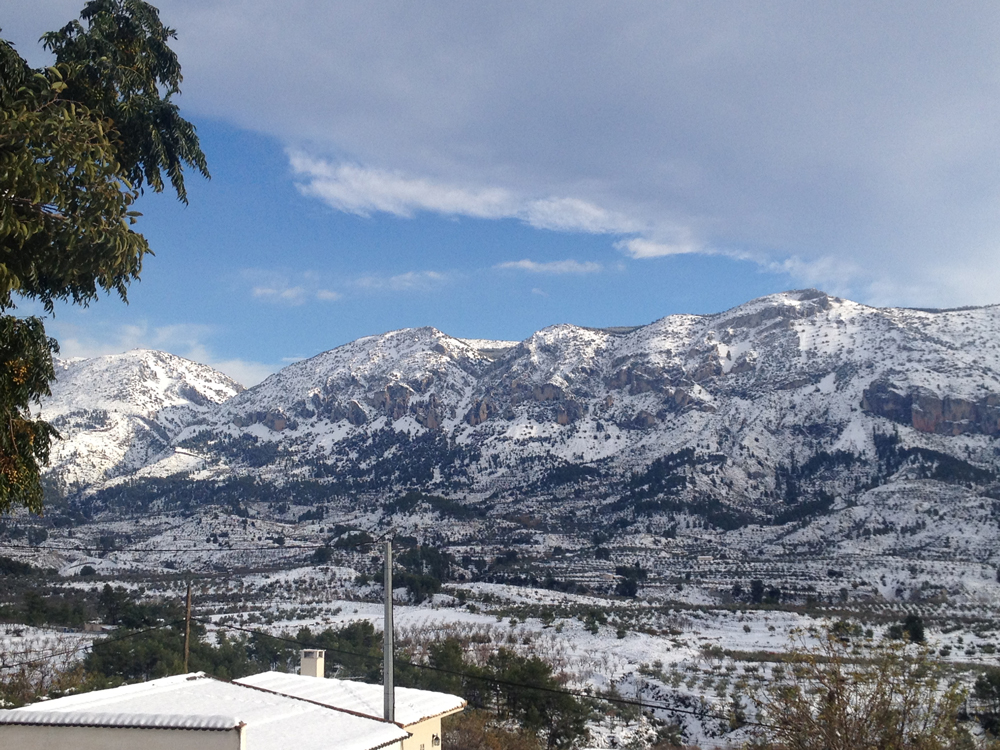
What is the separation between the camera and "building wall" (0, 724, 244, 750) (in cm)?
1170

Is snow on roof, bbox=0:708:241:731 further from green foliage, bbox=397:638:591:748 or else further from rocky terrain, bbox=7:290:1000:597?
rocky terrain, bbox=7:290:1000:597

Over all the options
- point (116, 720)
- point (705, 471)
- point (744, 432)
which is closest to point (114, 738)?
point (116, 720)

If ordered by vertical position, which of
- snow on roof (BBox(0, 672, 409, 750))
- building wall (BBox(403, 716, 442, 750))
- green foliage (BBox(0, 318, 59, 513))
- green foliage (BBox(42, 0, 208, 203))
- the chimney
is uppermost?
green foliage (BBox(42, 0, 208, 203))

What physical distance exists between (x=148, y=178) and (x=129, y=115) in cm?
176

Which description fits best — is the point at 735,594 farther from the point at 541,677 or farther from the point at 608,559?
the point at 541,677

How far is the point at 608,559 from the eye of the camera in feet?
333

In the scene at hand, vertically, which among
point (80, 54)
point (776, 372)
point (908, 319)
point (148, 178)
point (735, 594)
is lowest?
point (735, 594)

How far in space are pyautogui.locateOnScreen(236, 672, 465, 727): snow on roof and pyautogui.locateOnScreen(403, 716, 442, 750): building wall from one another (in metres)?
0.31

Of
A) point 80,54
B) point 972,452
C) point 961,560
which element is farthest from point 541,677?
point 972,452

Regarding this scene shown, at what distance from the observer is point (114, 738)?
40.8 feet

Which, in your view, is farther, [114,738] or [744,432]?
[744,432]

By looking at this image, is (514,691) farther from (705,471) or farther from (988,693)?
(705,471)

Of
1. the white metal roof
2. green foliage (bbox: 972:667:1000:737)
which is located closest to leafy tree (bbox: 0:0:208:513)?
the white metal roof

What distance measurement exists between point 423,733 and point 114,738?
300 inches
